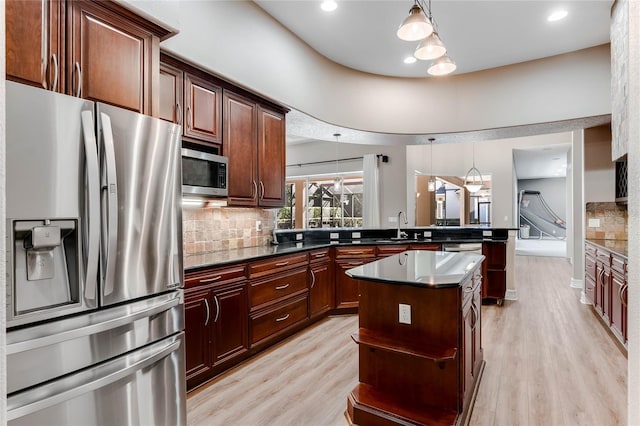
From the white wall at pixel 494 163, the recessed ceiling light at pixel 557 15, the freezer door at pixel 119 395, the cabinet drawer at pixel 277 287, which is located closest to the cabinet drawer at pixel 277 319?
the cabinet drawer at pixel 277 287

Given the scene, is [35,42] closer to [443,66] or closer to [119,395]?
[119,395]

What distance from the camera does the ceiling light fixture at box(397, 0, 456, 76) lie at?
2.25 metres

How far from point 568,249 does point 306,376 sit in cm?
906

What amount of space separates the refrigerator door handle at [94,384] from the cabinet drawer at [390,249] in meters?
3.17

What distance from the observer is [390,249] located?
15.1 ft

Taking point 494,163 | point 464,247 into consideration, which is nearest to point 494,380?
point 464,247

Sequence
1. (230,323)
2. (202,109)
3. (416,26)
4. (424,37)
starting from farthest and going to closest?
1. (202,109)
2. (230,323)
3. (424,37)
4. (416,26)

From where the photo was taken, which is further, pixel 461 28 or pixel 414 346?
pixel 461 28

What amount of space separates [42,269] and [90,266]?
0.16 meters

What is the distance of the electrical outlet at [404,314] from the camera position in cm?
209

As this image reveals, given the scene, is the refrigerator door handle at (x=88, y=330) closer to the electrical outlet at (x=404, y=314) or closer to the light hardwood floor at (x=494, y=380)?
the light hardwood floor at (x=494, y=380)

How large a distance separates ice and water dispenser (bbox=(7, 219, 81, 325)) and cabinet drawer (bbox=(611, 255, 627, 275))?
3.97m

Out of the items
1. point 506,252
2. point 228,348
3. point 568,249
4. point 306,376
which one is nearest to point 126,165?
point 228,348

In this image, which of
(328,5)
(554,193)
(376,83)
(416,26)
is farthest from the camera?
(554,193)
